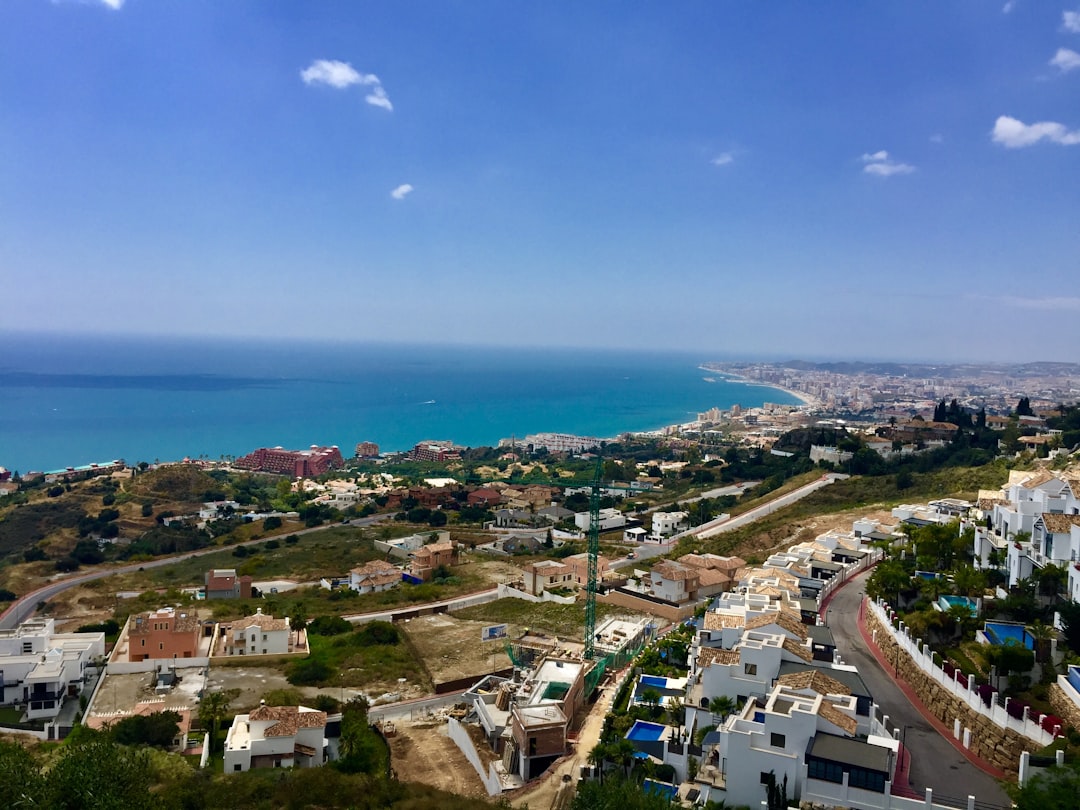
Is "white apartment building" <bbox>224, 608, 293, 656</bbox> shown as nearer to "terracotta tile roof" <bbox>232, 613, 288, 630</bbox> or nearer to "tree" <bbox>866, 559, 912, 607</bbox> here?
"terracotta tile roof" <bbox>232, 613, 288, 630</bbox>

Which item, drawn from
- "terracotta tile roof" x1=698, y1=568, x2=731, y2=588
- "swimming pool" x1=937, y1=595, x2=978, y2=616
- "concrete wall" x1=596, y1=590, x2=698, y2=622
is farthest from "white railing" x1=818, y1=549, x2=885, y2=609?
"terracotta tile roof" x1=698, y1=568, x2=731, y2=588

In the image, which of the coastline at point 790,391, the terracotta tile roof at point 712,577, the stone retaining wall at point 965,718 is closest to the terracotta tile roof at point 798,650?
the stone retaining wall at point 965,718

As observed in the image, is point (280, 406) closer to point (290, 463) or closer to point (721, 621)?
point (290, 463)

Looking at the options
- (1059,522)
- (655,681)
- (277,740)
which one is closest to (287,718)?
(277,740)

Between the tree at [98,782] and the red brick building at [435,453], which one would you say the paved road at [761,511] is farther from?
the red brick building at [435,453]

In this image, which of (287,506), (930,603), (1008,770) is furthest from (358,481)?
(1008,770)
